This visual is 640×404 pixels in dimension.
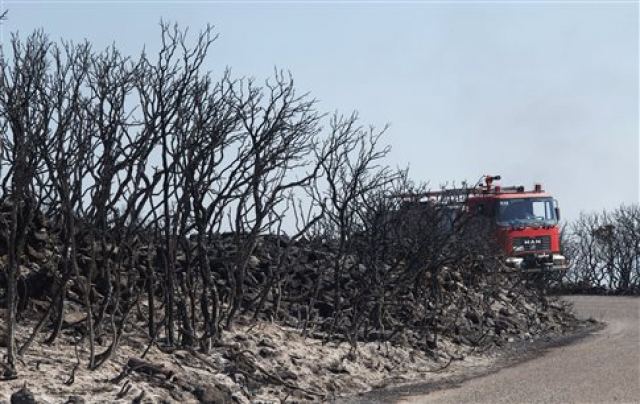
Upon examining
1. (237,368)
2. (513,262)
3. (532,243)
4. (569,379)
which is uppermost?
(532,243)

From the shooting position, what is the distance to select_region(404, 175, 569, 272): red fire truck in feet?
101

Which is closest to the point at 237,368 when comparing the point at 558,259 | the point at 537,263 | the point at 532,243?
the point at 537,263

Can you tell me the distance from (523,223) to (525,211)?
0.38 m

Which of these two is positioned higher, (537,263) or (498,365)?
(537,263)

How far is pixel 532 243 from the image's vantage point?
103 feet

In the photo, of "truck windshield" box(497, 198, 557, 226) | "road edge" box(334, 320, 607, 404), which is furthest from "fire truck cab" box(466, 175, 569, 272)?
"road edge" box(334, 320, 607, 404)

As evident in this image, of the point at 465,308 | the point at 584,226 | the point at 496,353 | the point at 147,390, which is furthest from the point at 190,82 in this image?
the point at 584,226

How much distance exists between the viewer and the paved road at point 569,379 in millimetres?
14266

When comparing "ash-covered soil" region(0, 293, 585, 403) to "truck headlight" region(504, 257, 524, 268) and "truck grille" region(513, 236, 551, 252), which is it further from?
"truck grille" region(513, 236, 551, 252)

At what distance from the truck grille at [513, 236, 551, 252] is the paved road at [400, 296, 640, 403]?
7462 mm

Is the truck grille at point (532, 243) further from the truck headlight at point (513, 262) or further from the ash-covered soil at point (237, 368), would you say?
the ash-covered soil at point (237, 368)

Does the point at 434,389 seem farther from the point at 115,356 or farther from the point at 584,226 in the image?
the point at 584,226

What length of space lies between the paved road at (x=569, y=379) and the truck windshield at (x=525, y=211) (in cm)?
770

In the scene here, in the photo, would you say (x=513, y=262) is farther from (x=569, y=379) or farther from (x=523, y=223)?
(x=569, y=379)
